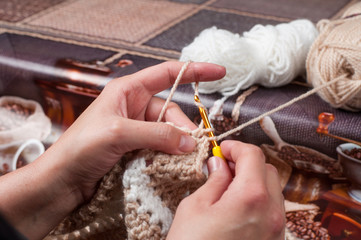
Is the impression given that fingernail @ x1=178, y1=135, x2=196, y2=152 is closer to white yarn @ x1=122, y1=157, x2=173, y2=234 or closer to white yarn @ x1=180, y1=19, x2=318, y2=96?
white yarn @ x1=122, y1=157, x2=173, y2=234

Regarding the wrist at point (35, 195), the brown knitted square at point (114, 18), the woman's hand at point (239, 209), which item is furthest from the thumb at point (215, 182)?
the brown knitted square at point (114, 18)

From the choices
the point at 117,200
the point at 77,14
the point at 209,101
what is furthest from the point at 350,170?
the point at 77,14

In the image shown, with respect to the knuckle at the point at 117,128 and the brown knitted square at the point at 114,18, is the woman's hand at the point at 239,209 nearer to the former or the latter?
the knuckle at the point at 117,128

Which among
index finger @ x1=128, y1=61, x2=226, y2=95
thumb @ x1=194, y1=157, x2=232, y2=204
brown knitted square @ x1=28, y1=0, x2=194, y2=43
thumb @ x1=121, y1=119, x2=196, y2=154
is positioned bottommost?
brown knitted square @ x1=28, y1=0, x2=194, y2=43

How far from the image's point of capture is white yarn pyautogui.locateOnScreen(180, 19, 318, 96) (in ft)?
2.87

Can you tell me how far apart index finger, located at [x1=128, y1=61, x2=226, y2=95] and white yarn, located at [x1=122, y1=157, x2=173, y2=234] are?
171 millimetres

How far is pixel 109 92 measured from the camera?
65 centimetres

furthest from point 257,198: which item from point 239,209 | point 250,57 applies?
point 250,57

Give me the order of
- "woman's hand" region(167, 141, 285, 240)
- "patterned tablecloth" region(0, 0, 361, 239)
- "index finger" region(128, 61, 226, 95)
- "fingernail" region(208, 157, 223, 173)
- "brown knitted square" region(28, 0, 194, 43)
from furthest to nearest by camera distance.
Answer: "brown knitted square" region(28, 0, 194, 43)
"patterned tablecloth" region(0, 0, 361, 239)
"index finger" region(128, 61, 226, 95)
"fingernail" region(208, 157, 223, 173)
"woman's hand" region(167, 141, 285, 240)

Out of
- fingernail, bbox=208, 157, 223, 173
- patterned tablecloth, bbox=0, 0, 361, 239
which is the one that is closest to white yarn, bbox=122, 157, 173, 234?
fingernail, bbox=208, 157, 223, 173

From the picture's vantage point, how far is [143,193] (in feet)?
1.99

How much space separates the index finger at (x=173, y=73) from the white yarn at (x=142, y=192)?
17cm

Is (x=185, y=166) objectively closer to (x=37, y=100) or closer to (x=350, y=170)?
(x=350, y=170)

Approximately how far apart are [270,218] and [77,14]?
123cm
